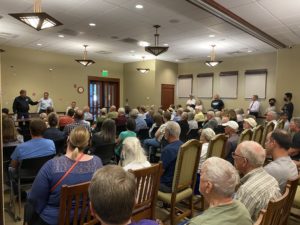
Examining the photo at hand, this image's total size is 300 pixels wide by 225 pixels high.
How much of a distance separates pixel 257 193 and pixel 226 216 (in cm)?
51

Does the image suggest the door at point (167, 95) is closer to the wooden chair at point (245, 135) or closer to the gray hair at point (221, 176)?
the wooden chair at point (245, 135)

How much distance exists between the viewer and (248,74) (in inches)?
410

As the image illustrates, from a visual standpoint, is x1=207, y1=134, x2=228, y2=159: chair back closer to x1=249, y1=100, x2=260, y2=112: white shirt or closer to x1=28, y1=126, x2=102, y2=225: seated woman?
x1=28, y1=126, x2=102, y2=225: seated woman

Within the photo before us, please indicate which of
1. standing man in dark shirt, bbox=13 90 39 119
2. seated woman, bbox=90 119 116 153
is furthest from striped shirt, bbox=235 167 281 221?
standing man in dark shirt, bbox=13 90 39 119

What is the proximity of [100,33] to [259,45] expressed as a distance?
519 centimetres

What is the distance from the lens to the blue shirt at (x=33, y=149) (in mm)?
2867

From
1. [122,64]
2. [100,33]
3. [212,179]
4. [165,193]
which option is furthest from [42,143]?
[122,64]

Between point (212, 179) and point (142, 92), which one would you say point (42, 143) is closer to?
point (212, 179)

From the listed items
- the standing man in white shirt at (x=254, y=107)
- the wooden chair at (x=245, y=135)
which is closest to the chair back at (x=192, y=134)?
the wooden chair at (x=245, y=135)

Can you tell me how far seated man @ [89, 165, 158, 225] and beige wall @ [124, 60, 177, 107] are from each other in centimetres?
1078

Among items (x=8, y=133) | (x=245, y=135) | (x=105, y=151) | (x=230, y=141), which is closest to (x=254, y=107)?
(x=245, y=135)

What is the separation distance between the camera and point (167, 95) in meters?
12.5

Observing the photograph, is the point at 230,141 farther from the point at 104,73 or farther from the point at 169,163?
the point at 104,73

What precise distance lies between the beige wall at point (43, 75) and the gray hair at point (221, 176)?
9468 millimetres
